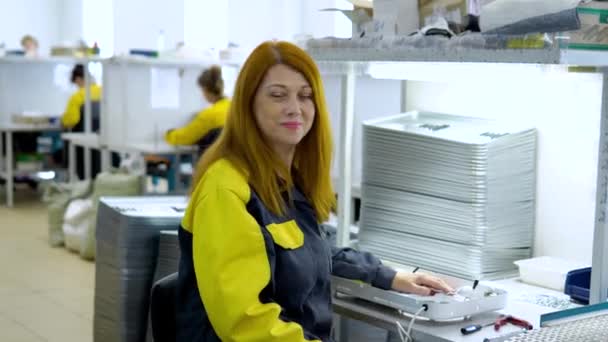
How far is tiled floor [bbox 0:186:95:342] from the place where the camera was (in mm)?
4027

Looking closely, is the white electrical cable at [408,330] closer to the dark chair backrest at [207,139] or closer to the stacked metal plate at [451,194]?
the stacked metal plate at [451,194]

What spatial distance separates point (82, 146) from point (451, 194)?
533 centimetres

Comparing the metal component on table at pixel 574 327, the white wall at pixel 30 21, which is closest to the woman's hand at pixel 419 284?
the metal component on table at pixel 574 327

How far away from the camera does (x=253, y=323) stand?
1683 mm

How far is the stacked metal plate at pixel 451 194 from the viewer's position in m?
2.21

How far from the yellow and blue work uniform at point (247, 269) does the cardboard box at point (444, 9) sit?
49 cm

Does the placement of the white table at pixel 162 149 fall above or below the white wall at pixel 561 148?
below

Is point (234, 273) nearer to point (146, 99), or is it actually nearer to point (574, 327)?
point (574, 327)

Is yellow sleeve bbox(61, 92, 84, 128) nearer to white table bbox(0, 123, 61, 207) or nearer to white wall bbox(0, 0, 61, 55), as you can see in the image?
white table bbox(0, 123, 61, 207)

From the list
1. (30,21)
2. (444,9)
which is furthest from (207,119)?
(30,21)

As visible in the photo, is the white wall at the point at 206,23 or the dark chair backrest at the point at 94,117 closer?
the dark chair backrest at the point at 94,117


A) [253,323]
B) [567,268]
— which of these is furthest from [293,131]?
[567,268]

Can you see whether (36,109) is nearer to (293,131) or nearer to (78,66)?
(78,66)

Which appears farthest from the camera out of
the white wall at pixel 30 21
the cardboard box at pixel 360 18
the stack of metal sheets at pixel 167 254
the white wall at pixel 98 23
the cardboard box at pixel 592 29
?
the white wall at pixel 30 21
